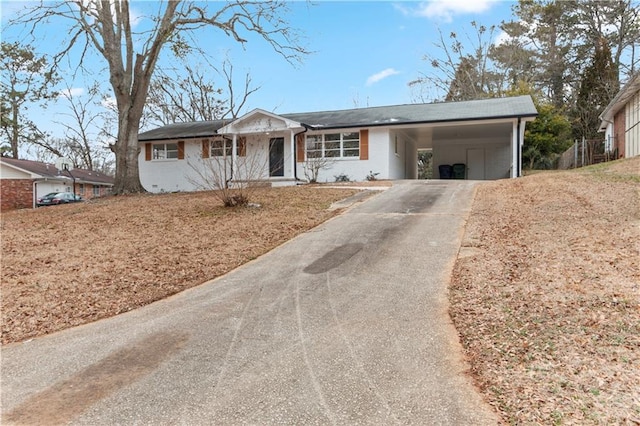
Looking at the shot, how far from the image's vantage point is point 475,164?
71.9 feet

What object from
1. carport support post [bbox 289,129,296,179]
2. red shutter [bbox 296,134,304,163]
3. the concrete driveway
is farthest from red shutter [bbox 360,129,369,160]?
the concrete driveway

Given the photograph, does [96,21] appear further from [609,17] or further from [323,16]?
[609,17]

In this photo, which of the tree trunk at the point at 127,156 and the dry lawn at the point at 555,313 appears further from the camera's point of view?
the tree trunk at the point at 127,156

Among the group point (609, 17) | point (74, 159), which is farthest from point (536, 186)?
point (74, 159)

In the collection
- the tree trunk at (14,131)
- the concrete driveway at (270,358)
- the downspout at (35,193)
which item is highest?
the tree trunk at (14,131)

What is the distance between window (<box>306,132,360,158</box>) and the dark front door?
1.45 metres

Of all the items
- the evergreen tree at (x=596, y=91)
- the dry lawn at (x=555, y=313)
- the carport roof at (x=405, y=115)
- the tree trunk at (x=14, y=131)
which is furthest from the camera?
the tree trunk at (x=14, y=131)

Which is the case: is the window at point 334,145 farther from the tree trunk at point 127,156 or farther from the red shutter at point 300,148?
the tree trunk at point 127,156

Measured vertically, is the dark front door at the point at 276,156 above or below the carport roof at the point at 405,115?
below

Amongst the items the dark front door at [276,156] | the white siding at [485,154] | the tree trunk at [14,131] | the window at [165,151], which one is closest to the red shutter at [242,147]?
the dark front door at [276,156]

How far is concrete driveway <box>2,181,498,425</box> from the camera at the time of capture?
2.66 meters

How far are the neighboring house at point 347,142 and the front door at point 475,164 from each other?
0.16 feet

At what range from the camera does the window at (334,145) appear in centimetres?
1773

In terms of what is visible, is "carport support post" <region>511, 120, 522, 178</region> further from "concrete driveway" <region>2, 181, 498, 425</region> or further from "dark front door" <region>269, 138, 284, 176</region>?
"concrete driveway" <region>2, 181, 498, 425</region>
